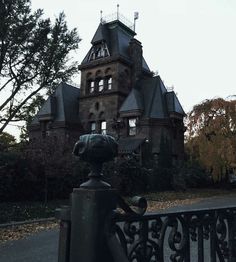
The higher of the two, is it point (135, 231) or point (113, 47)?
point (113, 47)

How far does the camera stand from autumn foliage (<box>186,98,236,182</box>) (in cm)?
3067

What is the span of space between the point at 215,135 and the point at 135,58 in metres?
12.3

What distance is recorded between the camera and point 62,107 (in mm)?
38344

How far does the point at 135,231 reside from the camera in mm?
2432

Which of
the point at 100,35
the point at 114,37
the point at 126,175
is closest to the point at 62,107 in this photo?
the point at 100,35

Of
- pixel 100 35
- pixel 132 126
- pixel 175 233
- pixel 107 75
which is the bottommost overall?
pixel 175 233

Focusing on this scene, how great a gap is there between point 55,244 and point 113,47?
3119 cm

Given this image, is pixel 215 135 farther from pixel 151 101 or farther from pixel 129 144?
pixel 129 144

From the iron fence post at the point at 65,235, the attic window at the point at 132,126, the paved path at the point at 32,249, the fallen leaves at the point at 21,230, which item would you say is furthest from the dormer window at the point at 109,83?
the iron fence post at the point at 65,235

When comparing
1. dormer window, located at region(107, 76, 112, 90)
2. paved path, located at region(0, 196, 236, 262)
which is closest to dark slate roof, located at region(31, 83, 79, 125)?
dormer window, located at region(107, 76, 112, 90)

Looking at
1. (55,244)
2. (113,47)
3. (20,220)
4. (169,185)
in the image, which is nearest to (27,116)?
(20,220)

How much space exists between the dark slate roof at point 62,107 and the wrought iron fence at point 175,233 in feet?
112

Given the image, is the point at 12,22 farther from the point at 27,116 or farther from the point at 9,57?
the point at 27,116

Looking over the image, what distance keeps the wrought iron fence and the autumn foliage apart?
2795 cm
